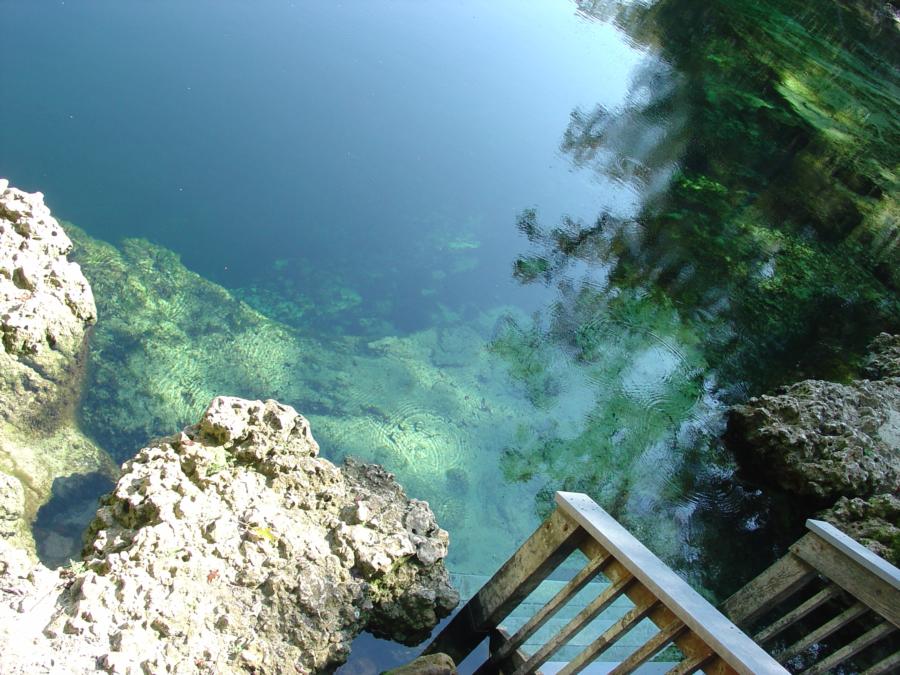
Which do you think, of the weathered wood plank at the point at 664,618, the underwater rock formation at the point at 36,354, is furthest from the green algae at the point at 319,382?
the weathered wood plank at the point at 664,618

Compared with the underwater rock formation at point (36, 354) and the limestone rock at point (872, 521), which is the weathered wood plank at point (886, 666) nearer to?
the limestone rock at point (872, 521)

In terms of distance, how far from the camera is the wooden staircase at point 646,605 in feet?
5.83

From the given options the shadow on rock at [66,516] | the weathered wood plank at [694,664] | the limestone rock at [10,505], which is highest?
the weathered wood plank at [694,664]

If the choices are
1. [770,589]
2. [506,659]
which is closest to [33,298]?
[506,659]

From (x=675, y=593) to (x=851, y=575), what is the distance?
713 millimetres

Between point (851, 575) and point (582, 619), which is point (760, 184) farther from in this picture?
point (582, 619)

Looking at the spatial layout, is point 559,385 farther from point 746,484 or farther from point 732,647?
point 732,647

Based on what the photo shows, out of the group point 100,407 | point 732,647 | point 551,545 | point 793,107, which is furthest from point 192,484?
point 793,107

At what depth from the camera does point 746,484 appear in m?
3.57

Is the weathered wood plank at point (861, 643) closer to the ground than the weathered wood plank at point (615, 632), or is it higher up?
higher up

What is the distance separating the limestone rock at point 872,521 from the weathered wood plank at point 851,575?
0.74m

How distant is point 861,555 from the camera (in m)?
2.12

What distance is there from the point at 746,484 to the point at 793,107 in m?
5.44

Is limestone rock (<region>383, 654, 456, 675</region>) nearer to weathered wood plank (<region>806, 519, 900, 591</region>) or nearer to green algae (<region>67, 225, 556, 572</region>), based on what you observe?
green algae (<region>67, 225, 556, 572</region>)
